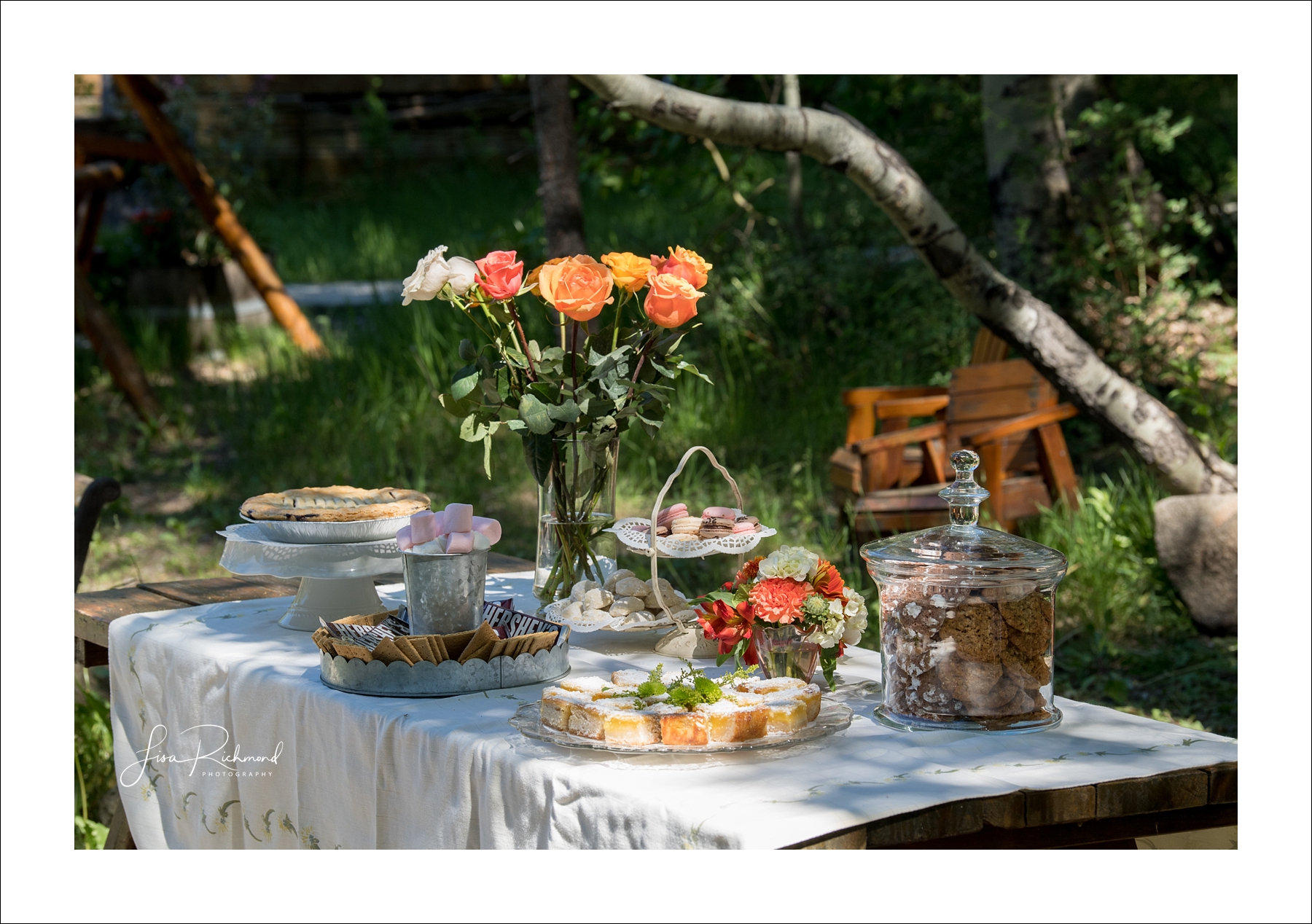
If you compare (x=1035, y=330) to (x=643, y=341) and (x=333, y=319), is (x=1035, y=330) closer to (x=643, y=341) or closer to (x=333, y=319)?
(x=643, y=341)

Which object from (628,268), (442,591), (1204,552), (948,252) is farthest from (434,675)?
(1204,552)

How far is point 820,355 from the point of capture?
6469 millimetres

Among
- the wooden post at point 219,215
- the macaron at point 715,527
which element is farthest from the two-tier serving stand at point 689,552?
the wooden post at point 219,215

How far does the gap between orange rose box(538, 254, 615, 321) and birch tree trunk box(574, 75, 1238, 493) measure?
4.11 feet

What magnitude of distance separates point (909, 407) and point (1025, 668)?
3.37m

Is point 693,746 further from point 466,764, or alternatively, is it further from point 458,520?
point 458,520

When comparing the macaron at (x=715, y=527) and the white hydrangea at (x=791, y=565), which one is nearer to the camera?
the white hydrangea at (x=791, y=565)

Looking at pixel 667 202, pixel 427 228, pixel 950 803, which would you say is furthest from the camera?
pixel 427 228

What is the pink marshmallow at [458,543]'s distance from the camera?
1.90 meters

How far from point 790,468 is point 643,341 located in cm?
376

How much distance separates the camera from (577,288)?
2014mm

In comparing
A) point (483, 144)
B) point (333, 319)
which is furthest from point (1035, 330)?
point (483, 144)

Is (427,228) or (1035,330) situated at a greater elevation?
(427,228)

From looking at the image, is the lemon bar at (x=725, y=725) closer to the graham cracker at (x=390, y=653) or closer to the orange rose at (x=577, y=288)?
the graham cracker at (x=390, y=653)
